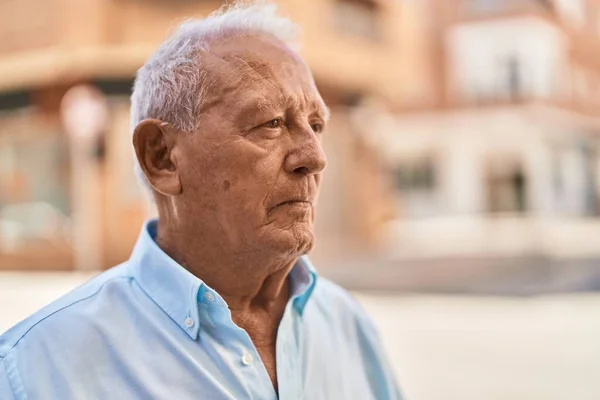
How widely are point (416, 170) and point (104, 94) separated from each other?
15463 millimetres

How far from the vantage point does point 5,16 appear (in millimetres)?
13344

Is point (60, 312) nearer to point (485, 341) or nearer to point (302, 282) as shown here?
point (302, 282)

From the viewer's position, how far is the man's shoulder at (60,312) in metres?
1.12

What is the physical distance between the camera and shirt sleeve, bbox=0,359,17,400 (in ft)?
3.49

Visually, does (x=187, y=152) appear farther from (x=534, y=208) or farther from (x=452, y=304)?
(x=534, y=208)

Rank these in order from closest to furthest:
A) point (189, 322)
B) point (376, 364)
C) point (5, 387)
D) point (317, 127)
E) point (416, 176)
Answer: point (5, 387), point (189, 322), point (317, 127), point (376, 364), point (416, 176)

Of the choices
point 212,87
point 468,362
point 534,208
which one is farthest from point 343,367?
point 534,208

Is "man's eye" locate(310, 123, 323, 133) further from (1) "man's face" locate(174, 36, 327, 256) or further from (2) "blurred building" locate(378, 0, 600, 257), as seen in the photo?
(2) "blurred building" locate(378, 0, 600, 257)

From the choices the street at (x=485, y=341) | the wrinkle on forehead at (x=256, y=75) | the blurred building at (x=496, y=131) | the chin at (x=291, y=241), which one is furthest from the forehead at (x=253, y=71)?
the blurred building at (x=496, y=131)

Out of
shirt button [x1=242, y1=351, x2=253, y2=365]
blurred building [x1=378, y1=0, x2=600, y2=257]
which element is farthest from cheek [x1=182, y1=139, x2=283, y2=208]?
blurred building [x1=378, y1=0, x2=600, y2=257]

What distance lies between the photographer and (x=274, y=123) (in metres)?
1.21

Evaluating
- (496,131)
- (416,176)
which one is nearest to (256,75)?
(496,131)

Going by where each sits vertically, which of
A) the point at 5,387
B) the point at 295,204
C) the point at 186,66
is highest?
the point at 186,66

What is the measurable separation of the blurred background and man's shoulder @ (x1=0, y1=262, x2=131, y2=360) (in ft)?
1.26
